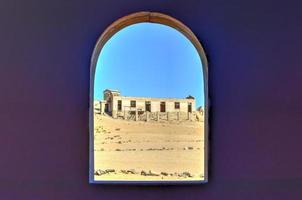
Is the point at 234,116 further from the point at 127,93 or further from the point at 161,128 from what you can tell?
the point at 127,93

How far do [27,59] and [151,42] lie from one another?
765 millimetres

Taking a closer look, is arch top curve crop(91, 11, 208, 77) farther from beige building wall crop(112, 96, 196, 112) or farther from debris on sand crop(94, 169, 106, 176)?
debris on sand crop(94, 169, 106, 176)

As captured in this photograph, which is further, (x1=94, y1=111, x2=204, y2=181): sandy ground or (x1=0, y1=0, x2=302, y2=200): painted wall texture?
(x1=94, y1=111, x2=204, y2=181): sandy ground

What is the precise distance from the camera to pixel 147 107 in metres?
2.57

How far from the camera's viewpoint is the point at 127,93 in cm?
257

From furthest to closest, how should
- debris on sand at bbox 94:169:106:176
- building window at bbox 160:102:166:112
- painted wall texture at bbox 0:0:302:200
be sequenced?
building window at bbox 160:102:166:112
debris on sand at bbox 94:169:106:176
painted wall texture at bbox 0:0:302:200

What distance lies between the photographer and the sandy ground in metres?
2.49

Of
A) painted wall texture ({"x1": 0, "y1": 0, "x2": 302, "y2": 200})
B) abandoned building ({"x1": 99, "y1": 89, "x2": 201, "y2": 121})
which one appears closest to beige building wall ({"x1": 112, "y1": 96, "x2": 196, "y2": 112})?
abandoned building ({"x1": 99, "y1": 89, "x2": 201, "y2": 121})

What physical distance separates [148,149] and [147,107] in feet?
0.83

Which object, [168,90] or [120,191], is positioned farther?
[168,90]

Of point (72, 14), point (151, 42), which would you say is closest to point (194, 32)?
point (151, 42)

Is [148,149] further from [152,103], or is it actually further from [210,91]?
[210,91]

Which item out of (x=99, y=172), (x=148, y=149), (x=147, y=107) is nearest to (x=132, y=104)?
(x=147, y=107)

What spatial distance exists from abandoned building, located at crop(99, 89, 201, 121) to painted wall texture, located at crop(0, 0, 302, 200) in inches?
7.8
